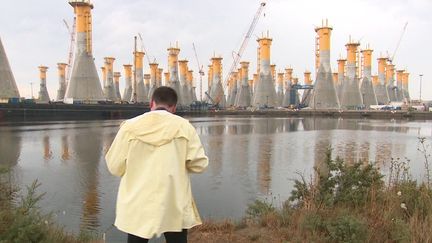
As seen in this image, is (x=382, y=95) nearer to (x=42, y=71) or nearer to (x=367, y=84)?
(x=367, y=84)

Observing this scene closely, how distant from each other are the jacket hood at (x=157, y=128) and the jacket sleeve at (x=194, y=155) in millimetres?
83

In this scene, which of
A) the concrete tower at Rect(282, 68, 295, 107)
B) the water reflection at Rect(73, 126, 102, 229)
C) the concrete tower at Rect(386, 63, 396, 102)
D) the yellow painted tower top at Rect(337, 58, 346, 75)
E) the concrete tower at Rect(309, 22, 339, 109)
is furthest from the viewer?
the concrete tower at Rect(386, 63, 396, 102)

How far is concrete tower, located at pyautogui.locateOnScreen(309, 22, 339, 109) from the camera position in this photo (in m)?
81.9

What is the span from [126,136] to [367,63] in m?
109

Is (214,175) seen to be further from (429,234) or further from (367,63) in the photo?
(367,63)

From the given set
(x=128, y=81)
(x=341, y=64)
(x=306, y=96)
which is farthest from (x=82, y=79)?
(x=306, y=96)

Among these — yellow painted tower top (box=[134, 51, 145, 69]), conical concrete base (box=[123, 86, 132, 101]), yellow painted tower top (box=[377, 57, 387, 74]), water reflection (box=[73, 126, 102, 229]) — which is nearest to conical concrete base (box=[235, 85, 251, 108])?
yellow painted tower top (box=[134, 51, 145, 69])

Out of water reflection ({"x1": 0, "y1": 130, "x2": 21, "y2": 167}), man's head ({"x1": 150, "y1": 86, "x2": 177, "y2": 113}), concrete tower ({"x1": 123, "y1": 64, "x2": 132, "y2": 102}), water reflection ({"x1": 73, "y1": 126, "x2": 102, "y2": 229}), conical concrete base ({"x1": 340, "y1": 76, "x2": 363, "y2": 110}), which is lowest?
water reflection ({"x1": 73, "y1": 126, "x2": 102, "y2": 229})

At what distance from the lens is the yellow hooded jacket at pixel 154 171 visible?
10.0ft

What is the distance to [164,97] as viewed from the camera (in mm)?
3291

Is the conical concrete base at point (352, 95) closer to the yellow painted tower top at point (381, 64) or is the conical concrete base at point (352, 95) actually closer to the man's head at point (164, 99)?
the yellow painted tower top at point (381, 64)

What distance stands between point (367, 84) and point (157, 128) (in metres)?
106

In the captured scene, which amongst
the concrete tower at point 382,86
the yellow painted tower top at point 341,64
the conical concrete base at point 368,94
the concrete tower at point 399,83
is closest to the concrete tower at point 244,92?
the yellow painted tower top at point 341,64

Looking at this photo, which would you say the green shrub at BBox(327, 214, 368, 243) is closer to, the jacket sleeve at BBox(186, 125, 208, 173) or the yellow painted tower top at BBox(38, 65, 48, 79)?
the jacket sleeve at BBox(186, 125, 208, 173)
